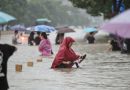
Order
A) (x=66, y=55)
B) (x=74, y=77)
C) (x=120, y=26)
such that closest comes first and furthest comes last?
1. (x=120, y=26)
2. (x=74, y=77)
3. (x=66, y=55)

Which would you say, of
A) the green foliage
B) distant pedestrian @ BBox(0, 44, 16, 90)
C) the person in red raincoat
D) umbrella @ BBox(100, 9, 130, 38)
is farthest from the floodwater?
the green foliage

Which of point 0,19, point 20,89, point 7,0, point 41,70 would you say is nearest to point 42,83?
point 20,89

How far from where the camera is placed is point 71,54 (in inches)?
764

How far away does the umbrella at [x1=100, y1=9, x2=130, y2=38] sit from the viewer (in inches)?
303

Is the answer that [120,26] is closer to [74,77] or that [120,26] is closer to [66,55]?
[74,77]

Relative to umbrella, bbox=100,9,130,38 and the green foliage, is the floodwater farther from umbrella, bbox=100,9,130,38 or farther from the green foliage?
the green foliage

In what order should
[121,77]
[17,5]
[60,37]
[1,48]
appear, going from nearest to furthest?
[1,48] → [121,77] → [60,37] → [17,5]

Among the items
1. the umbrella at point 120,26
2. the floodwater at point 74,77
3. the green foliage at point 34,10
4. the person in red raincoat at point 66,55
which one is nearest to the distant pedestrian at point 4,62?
the umbrella at point 120,26

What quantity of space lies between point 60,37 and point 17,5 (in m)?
71.3

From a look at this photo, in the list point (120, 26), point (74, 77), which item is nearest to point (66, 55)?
Answer: point (74, 77)

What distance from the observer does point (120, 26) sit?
784 centimetres

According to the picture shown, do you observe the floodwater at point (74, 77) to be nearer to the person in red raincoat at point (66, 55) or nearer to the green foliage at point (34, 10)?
the person in red raincoat at point (66, 55)

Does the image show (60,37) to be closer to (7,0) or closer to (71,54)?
(71,54)

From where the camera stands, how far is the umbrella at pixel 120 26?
7685mm
